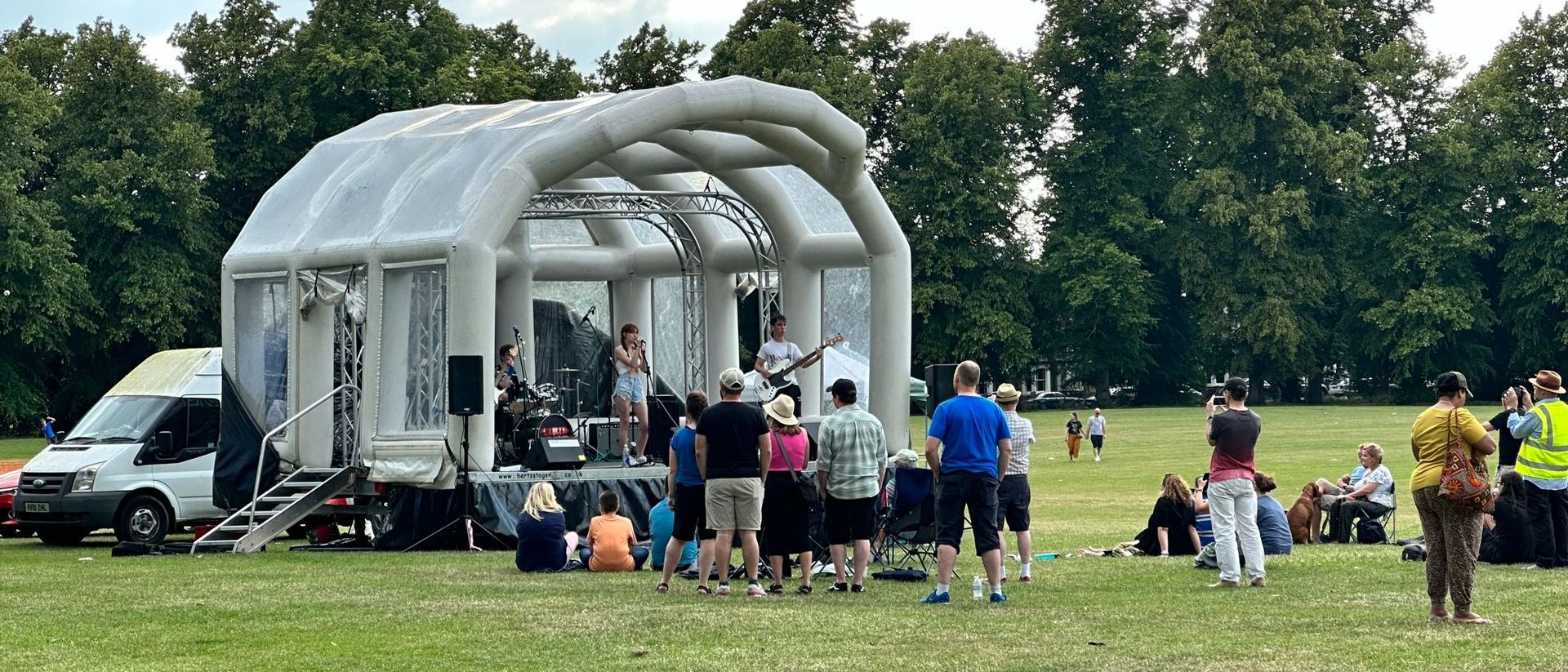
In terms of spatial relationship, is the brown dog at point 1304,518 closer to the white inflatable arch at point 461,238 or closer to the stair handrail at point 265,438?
the white inflatable arch at point 461,238

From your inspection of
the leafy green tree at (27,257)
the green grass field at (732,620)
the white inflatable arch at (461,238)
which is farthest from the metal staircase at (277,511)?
the leafy green tree at (27,257)

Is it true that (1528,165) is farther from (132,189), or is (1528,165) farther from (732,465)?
(732,465)

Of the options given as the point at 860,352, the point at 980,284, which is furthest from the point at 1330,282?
the point at 860,352

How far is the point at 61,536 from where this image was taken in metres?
20.6

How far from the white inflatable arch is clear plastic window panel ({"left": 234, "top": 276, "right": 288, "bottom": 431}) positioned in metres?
0.02

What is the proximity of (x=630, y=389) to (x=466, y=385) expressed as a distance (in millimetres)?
3966

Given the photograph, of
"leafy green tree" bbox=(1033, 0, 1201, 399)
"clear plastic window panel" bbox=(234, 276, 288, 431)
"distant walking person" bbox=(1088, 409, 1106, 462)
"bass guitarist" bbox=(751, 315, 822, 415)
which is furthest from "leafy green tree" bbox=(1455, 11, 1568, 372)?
"clear plastic window panel" bbox=(234, 276, 288, 431)

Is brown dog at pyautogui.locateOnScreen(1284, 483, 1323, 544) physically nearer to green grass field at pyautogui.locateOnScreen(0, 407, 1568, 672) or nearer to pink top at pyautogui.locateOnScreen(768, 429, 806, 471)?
green grass field at pyautogui.locateOnScreen(0, 407, 1568, 672)

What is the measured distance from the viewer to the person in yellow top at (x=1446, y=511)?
404 inches

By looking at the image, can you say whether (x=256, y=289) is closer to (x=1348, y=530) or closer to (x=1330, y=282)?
(x=1348, y=530)

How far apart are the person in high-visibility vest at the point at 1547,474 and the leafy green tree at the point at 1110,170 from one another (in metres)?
46.5

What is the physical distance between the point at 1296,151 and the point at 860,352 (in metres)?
37.3

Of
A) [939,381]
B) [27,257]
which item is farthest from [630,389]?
[27,257]

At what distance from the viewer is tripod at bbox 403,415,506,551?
717 inches
